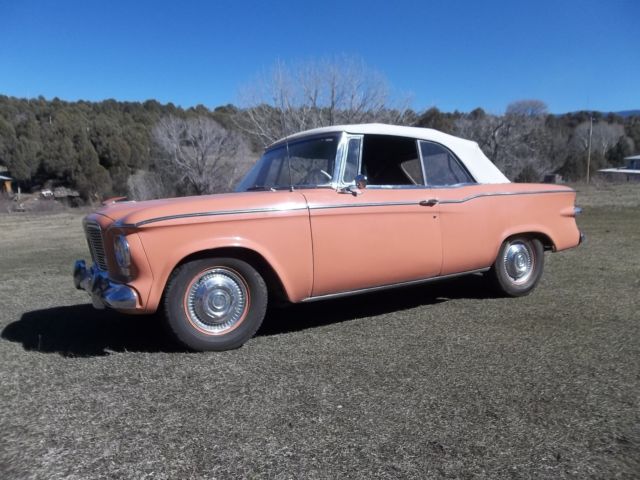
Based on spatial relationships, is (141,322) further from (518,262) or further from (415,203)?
(518,262)

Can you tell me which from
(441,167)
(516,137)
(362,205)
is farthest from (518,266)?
(516,137)

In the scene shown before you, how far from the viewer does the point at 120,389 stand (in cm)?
311

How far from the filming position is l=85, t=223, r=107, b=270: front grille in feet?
12.5

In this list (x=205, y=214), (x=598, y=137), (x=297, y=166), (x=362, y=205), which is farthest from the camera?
(x=598, y=137)

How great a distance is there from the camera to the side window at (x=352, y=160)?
14.0 feet

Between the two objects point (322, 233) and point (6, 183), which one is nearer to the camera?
point (322, 233)

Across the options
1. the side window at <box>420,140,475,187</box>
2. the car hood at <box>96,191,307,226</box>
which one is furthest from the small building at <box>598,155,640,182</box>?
the car hood at <box>96,191,307,226</box>

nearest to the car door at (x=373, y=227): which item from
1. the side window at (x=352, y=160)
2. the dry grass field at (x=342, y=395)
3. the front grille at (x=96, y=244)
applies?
the side window at (x=352, y=160)

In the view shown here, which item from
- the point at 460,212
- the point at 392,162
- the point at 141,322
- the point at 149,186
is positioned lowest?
the point at 141,322

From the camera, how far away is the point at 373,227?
166 inches

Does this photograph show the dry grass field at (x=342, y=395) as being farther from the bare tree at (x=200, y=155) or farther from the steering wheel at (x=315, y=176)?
the bare tree at (x=200, y=155)

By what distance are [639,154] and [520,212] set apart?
93.0 metres

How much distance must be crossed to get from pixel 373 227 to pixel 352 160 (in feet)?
1.99

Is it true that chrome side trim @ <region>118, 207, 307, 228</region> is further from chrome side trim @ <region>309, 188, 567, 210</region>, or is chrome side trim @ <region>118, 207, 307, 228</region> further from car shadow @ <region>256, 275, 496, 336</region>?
car shadow @ <region>256, 275, 496, 336</region>
